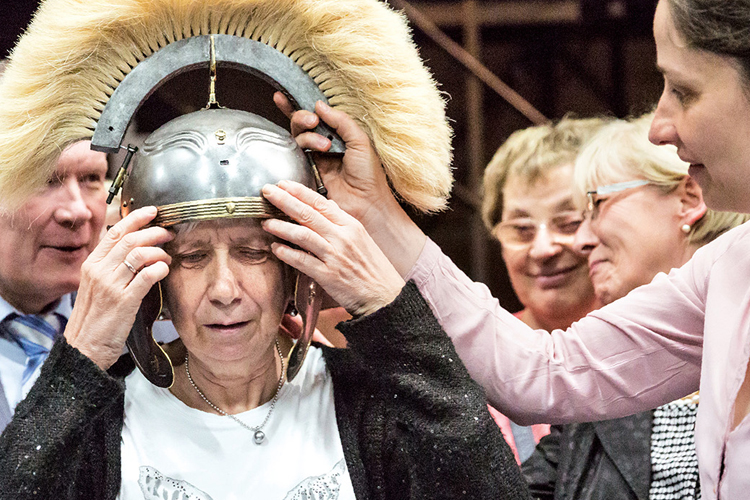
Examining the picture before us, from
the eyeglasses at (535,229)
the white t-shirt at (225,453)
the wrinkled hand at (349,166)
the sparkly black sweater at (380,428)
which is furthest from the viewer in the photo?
the eyeglasses at (535,229)

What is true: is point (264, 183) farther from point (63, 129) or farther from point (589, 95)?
point (589, 95)

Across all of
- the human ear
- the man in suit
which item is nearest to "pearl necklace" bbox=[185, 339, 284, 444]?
the man in suit

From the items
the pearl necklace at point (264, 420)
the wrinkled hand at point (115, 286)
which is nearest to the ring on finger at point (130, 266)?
the wrinkled hand at point (115, 286)

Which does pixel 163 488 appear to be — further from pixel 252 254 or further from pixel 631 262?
pixel 631 262

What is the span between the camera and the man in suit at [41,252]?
2426 mm

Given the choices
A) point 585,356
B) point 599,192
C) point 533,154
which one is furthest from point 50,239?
point 533,154

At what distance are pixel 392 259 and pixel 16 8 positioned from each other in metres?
1.97

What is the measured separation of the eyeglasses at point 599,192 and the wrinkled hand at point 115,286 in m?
1.49

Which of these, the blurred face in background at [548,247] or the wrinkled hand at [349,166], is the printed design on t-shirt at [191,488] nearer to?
the wrinkled hand at [349,166]

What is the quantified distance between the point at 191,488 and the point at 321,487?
0.26m

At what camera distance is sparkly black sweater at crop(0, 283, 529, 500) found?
5.32 feet

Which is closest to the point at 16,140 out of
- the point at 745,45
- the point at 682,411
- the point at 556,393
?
the point at 556,393

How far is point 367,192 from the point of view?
6.40 feet

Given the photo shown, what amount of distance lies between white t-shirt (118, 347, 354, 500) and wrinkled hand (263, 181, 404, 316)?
11.5 inches
